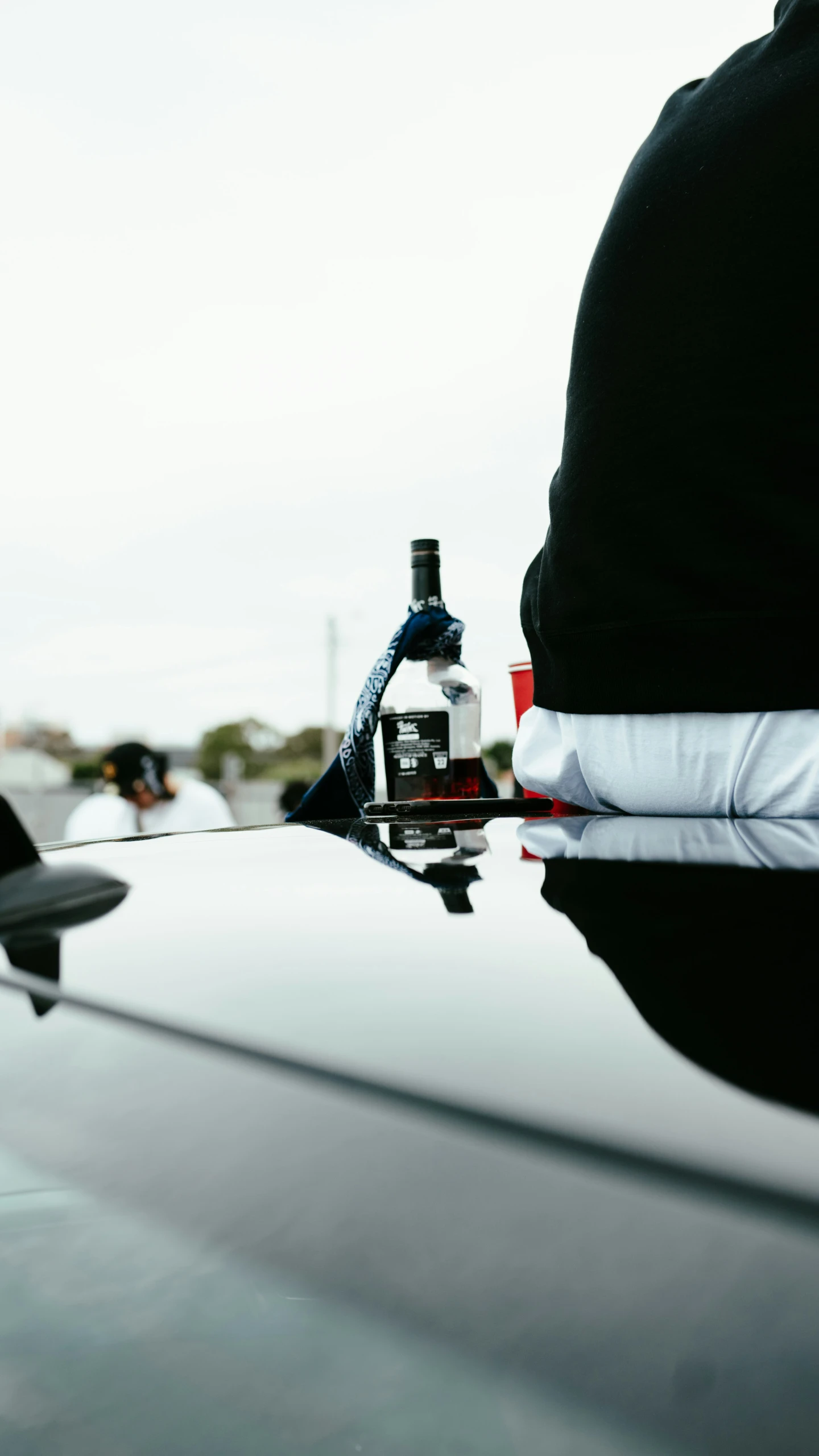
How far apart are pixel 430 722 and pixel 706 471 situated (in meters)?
0.54

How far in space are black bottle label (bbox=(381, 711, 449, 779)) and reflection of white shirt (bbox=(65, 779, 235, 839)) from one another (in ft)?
10.5

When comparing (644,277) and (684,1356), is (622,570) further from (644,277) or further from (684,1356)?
(684,1356)

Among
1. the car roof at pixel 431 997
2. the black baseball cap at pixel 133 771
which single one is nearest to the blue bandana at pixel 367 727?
the car roof at pixel 431 997

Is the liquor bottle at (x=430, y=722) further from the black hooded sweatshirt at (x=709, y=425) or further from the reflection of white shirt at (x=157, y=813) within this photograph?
the reflection of white shirt at (x=157, y=813)

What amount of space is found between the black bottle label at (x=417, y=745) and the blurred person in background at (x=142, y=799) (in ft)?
10.6

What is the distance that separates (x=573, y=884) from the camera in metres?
0.51

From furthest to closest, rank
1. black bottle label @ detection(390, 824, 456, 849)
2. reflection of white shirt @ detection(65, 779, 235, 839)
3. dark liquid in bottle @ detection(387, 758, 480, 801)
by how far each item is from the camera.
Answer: reflection of white shirt @ detection(65, 779, 235, 839), dark liquid in bottle @ detection(387, 758, 480, 801), black bottle label @ detection(390, 824, 456, 849)

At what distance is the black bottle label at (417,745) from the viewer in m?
1.28

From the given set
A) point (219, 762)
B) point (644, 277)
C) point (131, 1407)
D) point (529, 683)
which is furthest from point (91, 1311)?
point (219, 762)

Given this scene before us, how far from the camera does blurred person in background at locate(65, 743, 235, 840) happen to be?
14.6 ft

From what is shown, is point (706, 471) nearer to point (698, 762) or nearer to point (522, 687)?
point (698, 762)

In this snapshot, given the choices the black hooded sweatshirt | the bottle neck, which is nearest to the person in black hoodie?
the black hooded sweatshirt

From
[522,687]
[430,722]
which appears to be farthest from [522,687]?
[430,722]

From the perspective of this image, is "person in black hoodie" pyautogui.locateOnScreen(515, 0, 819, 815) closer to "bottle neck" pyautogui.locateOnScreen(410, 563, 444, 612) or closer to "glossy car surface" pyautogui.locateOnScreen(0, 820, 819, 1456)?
"glossy car surface" pyautogui.locateOnScreen(0, 820, 819, 1456)
